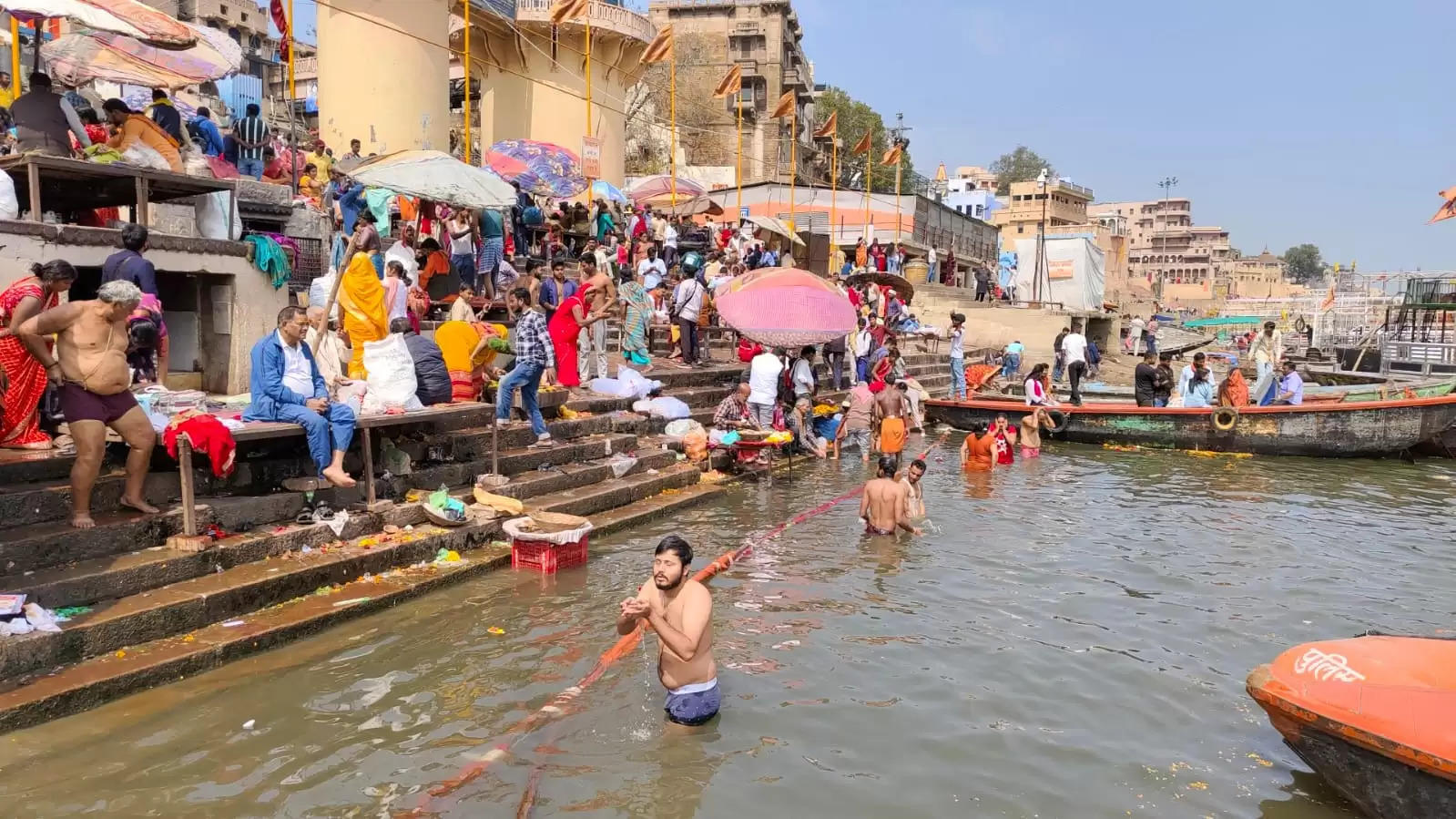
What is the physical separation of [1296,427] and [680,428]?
10.7 m

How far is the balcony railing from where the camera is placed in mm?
28375

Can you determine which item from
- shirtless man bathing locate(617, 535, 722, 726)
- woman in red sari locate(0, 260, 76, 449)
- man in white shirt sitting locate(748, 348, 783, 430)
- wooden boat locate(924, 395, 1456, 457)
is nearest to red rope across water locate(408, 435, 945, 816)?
shirtless man bathing locate(617, 535, 722, 726)

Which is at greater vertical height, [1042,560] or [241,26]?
[241,26]

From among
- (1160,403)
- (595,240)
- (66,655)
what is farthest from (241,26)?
(66,655)

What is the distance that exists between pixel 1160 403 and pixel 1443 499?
5.19m

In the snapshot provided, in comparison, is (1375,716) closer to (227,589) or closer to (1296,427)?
(227,589)

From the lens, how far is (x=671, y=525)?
10148 millimetres

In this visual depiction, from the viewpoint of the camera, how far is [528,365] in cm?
970

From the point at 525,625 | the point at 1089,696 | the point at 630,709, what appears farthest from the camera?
the point at 525,625

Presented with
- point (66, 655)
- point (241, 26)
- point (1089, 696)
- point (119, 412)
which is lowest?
point (1089, 696)

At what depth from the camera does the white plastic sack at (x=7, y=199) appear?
7.80 metres

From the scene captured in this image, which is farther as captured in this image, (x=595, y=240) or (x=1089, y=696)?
(x=595, y=240)

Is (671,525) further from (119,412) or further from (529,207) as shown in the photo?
(529,207)

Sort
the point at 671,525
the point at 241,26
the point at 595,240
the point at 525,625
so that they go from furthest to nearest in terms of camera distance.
Result: 1. the point at 241,26
2. the point at 595,240
3. the point at 671,525
4. the point at 525,625
